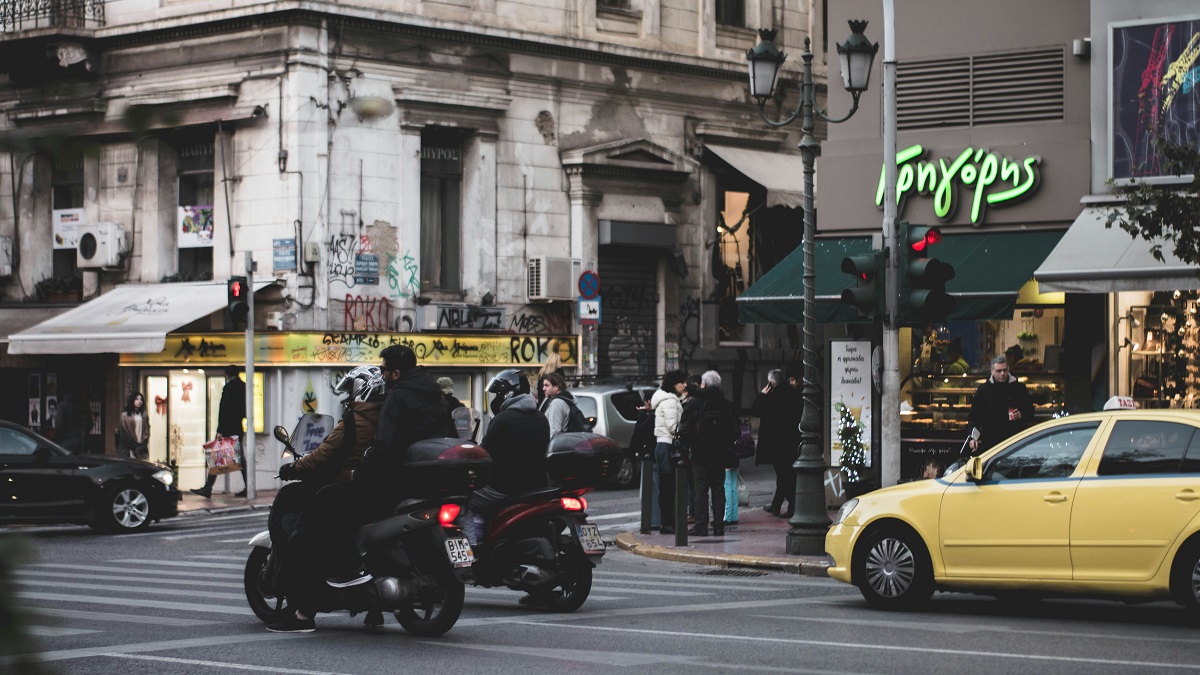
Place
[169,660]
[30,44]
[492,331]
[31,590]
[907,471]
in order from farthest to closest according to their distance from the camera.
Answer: [492,331] < [907,471] < [169,660] < [30,44] < [31,590]

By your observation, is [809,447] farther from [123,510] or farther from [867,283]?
[123,510]

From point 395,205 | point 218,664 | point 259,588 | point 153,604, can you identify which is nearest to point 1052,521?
point 259,588

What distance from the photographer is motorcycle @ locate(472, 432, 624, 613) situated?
11.7 metres

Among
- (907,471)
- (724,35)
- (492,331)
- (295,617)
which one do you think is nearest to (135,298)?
(492,331)

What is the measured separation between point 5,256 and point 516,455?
22925 mm

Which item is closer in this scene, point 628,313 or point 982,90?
point 982,90

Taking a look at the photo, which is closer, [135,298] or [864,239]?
[864,239]

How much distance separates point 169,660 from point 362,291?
20.0m

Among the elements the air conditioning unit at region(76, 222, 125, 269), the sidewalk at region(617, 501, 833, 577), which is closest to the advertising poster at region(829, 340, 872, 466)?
the sidewalk at region(617, 501, 833, 577)

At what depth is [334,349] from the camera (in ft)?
93.8

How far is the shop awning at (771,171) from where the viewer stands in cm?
3400

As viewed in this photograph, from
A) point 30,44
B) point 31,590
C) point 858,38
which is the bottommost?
point 31,590

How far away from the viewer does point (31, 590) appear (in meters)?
1.93

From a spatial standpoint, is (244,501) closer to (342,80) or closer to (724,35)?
(342,80)
